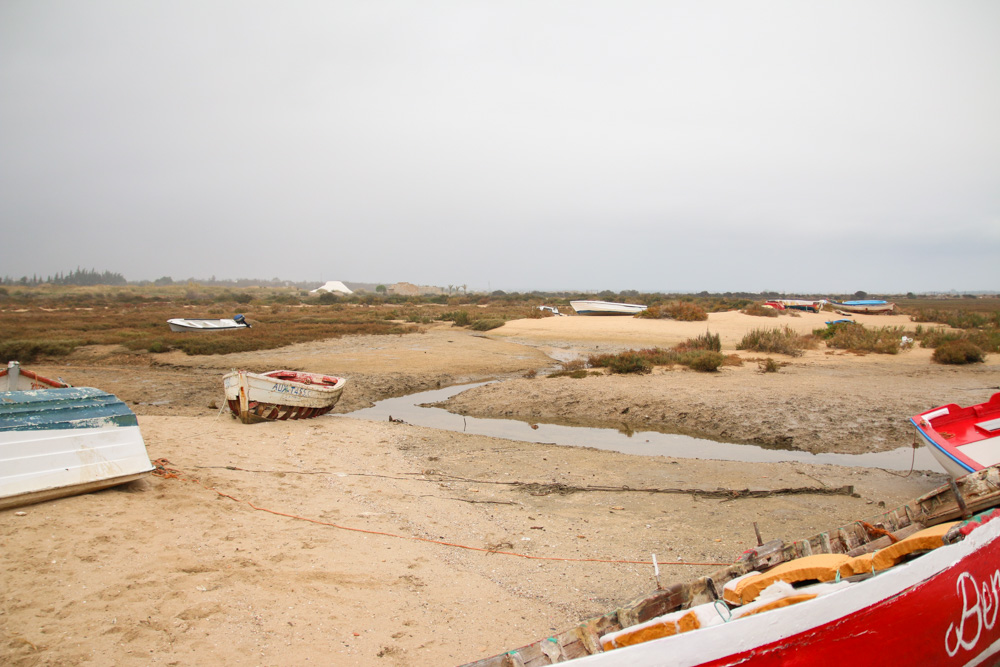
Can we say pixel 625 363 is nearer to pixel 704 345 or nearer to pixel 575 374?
pixel 575 374

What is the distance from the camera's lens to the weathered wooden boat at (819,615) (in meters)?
2.56

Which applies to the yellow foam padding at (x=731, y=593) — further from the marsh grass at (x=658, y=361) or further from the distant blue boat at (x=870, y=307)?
the distant blue boat at (x=870, y=307)

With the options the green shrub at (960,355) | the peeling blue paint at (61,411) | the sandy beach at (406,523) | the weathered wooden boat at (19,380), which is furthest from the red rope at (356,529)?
the green shrub at (960,355)

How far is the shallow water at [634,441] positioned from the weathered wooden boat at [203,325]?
1889 centimetres

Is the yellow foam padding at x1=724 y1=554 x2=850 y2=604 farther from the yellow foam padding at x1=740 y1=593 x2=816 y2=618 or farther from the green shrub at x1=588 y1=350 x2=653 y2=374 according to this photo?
the green shrub at x1=588 y1=350 x2=653 y2=374

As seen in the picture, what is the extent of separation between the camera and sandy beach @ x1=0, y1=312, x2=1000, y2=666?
418 centimetres

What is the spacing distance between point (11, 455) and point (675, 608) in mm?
6802

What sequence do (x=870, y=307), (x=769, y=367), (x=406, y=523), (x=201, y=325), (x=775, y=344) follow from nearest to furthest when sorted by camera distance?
(x=406, y=523) → (x=769, y=367) → (x=775, y=344) → (x=201, y=325) → (x=870, y=307)

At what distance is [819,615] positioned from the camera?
2.70m

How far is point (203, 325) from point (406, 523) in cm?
2705

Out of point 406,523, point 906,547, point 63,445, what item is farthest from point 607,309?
point 906,547

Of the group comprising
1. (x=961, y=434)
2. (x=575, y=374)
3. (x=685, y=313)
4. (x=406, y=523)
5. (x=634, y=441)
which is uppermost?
(x=685, y=313)

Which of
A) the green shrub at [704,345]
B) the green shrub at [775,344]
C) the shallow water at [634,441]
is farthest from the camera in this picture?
the green shrub at [704,345]

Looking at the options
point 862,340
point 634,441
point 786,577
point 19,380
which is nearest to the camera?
point 786,577
